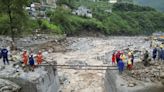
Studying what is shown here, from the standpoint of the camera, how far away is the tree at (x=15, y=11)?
107ft

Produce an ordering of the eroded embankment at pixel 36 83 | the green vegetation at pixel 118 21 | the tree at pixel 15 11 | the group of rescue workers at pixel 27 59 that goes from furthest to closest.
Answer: the green vegetation at pixel 118 21 → the tree at pixel 15 11 → the group of rescue workers at pixel 27 59 → the eroded embankment at pixel 36 83

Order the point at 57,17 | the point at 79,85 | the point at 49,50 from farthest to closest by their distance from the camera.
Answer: the point at 57,17, the point at 49,50, the point at 79,85

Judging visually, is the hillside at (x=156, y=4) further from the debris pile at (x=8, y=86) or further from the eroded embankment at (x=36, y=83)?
the debris pile at (x=8, y=86)

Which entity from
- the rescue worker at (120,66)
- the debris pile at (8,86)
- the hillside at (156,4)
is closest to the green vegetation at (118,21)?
the hillside at (156,4)

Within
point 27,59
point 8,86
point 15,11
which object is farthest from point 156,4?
point 8,86

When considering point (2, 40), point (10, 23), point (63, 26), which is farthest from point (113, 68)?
point (63, 26)

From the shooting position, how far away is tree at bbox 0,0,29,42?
32681 mm

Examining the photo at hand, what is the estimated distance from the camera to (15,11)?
3338 cm

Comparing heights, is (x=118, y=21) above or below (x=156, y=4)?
below

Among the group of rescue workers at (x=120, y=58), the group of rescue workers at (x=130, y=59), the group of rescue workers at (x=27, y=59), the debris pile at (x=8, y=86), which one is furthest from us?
the group of rescue workers at (x=27, y=59)

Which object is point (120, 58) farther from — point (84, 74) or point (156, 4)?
point (156, 4)

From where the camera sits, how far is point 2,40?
38938 millimetres

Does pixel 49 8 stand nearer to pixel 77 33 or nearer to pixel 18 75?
pixel 77 33

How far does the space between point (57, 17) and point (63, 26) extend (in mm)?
2414
